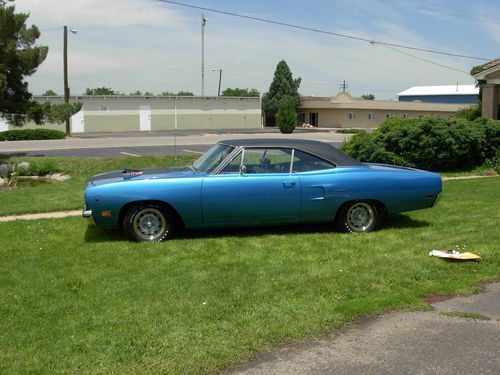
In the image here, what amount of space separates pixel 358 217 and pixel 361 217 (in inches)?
1.7

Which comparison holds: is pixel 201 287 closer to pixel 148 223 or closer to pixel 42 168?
pixel 148 223

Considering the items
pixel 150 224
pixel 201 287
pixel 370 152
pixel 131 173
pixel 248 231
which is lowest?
pixel 201 287

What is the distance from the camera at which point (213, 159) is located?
7.65 metres

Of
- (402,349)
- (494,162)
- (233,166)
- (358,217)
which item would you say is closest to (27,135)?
(494,162)

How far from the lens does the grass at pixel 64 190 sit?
10.6 meters

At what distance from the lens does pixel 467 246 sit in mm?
6871

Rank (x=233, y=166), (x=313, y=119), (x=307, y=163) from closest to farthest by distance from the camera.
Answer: (x=233, y=166) < (x=307, y=163) < (x=313, y=119)

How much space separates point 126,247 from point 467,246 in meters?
4.13

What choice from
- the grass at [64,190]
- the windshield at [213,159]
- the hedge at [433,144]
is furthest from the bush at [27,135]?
the windshield at [213,159]

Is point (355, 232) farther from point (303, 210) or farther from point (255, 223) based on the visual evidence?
point (255, 223)

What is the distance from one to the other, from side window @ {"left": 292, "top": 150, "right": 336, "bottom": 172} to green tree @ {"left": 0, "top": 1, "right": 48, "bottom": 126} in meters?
17.0

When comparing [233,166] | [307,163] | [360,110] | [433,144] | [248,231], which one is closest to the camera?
[233,166]

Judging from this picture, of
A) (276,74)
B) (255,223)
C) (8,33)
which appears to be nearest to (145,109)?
(276,74)

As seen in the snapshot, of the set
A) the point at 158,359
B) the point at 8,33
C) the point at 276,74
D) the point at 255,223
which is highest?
the point at 276,74
